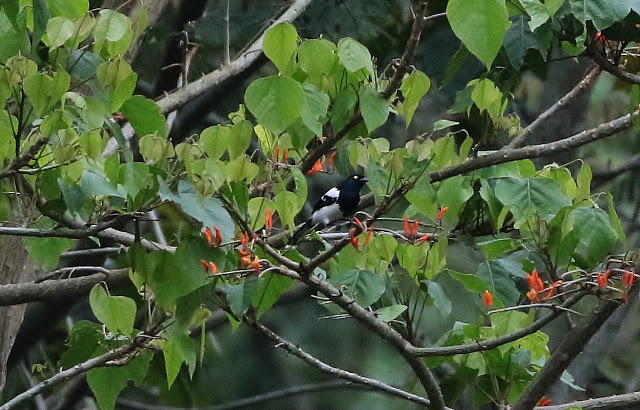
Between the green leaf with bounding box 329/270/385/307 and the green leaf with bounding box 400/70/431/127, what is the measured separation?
0.32 m

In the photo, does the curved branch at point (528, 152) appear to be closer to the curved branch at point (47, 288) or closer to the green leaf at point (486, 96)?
the green leaf at point (486, 96)

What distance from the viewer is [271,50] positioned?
167 cm

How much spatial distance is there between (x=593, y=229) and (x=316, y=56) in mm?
615

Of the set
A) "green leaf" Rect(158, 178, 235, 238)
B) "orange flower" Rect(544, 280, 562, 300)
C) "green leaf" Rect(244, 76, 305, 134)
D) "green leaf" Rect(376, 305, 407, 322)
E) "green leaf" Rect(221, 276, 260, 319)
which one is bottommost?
"green leaf" Rect(376, 305, 407, 322)

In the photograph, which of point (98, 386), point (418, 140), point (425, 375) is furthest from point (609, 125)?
point (98, 386)

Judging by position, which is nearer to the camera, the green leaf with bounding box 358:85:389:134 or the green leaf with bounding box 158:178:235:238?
the green leaf with bounding box 158:178:235:238

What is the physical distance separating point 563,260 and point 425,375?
15.8 inches

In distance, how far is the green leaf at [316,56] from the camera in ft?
5.79

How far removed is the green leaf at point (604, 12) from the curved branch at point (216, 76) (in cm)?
146

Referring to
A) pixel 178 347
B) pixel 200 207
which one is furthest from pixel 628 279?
pixel 178 347

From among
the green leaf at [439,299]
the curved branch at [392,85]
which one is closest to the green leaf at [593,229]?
the green leaf at [439,299]

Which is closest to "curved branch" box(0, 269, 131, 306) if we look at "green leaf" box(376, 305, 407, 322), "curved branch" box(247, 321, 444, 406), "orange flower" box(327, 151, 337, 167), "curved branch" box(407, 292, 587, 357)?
"curved branch" box(247, 321, 444, 406)

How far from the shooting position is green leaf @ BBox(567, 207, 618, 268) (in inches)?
70.9

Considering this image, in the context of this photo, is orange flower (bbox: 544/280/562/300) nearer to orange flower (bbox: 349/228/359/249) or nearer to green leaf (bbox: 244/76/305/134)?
orange flower (bbox: 349/228/359/249)
